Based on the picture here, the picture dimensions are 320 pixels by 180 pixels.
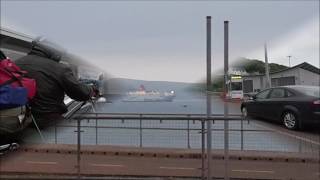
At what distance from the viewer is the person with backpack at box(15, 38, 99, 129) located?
3324 mm

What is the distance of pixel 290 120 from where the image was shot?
4875 mm

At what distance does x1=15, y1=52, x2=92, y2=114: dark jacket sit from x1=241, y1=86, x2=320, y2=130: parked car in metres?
1.60

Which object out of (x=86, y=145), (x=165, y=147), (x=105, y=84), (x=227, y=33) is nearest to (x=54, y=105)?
(x=105, y=84)

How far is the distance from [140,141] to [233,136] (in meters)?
1.48

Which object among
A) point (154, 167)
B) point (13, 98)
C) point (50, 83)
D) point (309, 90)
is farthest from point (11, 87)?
point (154, 167)

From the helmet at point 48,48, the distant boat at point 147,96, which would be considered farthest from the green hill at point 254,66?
the helmet at point 48,48

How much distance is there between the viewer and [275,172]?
26.0ft

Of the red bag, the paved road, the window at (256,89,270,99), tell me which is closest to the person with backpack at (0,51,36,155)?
the red bag

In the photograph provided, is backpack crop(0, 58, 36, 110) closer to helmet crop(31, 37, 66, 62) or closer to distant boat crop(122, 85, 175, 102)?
helmet crop(31, 37, 66, 62)

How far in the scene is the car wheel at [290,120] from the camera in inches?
188

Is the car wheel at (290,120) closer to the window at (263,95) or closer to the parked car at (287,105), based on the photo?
the parked car at (287,105)

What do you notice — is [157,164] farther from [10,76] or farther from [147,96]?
[10,76]

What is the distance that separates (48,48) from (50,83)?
37cm

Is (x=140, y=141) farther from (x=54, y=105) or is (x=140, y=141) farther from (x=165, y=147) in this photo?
(x=54, y=105)
